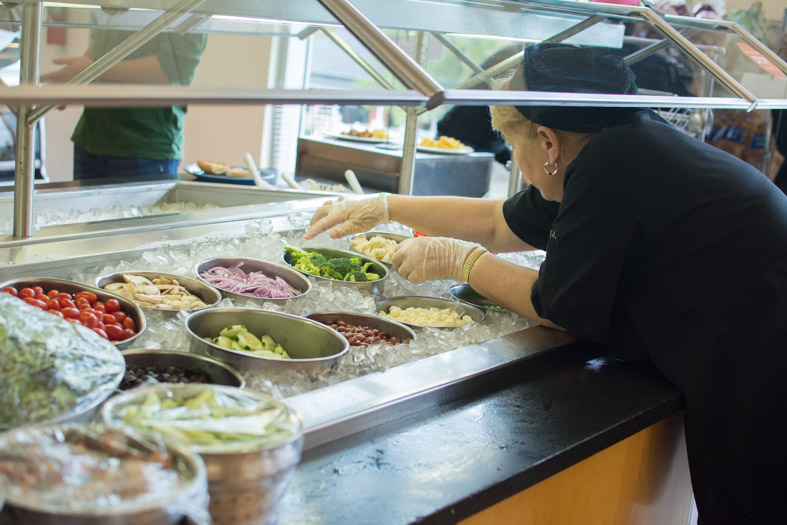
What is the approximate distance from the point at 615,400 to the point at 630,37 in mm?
1488

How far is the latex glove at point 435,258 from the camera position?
2260 mm

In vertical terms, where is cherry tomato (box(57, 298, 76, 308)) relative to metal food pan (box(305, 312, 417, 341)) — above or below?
above

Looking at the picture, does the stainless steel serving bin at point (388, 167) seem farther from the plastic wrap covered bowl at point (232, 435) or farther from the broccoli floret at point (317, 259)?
the plastic wrap covered bowl at point (232, 435)

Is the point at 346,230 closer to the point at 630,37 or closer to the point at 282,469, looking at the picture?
the point at 630,37

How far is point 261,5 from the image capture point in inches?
87.0

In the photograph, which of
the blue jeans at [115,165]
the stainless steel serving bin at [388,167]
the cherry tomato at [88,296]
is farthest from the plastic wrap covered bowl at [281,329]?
the blue jeans at [115,165]

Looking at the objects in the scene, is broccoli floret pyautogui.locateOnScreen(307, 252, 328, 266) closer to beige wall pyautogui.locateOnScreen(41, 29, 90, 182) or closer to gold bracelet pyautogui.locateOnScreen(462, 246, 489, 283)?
gold bracelet pyautogui.locateOnScreen(462, 246, 489, 283)

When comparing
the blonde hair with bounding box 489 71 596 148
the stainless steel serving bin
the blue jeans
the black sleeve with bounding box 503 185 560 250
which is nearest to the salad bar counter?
the black sleeve with bounding box 503 185 560 250

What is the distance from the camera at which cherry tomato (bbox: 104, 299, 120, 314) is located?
1.72m

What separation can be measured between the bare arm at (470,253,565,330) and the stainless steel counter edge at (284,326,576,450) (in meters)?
0.10

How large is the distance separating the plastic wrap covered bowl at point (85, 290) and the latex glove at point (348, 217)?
858 mm

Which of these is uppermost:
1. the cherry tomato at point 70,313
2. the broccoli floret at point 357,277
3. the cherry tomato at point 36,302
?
the cherry tomato at point 36,302

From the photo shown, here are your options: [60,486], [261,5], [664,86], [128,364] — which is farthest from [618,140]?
[60,486]

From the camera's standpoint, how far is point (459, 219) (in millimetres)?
2689
